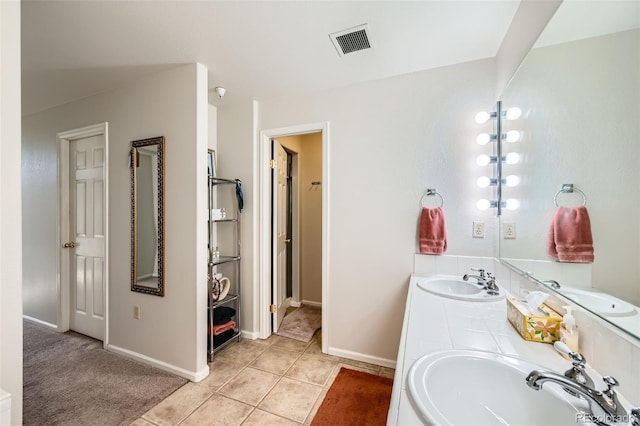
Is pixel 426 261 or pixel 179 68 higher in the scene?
pixel 179 68

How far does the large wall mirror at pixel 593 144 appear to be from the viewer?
0.66 m

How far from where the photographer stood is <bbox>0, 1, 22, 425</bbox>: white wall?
96 cm

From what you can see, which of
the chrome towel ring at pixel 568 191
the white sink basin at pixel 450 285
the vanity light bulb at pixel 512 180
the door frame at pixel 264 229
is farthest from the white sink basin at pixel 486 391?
the door frame at pixel 264 229

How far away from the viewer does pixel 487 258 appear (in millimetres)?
1823

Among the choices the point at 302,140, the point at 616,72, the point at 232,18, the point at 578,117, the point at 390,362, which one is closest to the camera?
the point at 616,72

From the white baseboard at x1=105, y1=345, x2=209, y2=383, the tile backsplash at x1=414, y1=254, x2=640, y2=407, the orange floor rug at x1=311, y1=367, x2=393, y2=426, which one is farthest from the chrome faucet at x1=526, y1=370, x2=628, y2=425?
the white baseboard at x1=105, y1=345, x2=209, y2=383

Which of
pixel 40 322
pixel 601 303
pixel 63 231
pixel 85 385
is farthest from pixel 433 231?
pixel 40 322

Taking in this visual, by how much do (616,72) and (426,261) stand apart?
146 cm

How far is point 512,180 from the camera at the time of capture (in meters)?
1.55

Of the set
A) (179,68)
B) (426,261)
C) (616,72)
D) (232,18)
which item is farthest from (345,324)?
(179,68)

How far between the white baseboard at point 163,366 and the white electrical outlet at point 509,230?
2.34m

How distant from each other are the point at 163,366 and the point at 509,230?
2.72 metres

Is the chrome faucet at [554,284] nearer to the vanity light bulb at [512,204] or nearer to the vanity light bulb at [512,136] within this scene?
the vanity light bulb at [512,204]

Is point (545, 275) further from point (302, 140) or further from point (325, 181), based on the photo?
point (302, 140)
